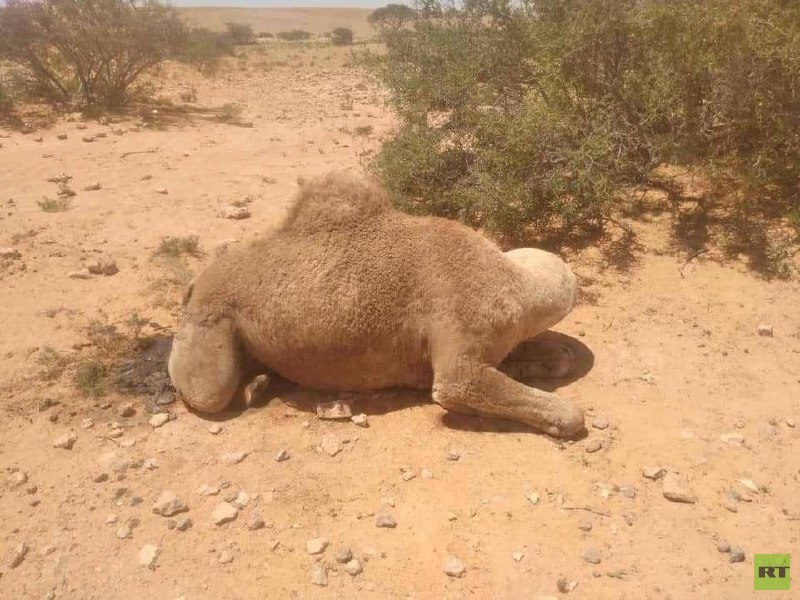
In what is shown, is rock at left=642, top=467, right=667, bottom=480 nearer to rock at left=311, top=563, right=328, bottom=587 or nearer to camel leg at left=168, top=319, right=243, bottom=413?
rock at left=311, top=563, right=328, bottom=587

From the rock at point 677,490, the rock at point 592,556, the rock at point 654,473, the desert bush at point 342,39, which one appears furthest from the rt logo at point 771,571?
the desert bush at point 342,39

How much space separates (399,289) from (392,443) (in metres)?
1.08

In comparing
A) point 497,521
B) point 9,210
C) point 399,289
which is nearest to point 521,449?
point 497,521

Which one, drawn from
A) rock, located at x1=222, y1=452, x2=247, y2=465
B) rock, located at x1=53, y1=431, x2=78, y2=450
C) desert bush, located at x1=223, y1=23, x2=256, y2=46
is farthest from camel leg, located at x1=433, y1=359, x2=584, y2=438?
desert bush, located at x1=223, y1=23, x2=256, y2=46

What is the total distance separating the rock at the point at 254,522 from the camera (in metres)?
3.63

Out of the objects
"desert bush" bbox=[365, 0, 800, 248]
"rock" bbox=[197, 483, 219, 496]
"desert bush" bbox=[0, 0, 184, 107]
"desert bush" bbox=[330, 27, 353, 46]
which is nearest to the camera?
"rock" bbox=[197, 483, 219, 496]

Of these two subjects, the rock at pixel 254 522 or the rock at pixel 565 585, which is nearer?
the rock at pixel 565 585

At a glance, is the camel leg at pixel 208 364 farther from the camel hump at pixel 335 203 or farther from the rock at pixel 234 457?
the camel hump at pixel 335 203

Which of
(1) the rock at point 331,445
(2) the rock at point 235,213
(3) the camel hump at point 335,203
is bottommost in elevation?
(1) the rock at point 331,445

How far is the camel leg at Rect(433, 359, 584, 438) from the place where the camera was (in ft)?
13.7

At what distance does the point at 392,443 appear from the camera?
4.29 meters

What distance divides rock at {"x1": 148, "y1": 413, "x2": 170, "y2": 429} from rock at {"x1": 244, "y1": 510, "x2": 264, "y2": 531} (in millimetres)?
1218

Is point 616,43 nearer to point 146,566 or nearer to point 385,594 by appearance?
point 385,594

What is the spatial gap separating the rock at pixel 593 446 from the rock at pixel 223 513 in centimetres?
234
